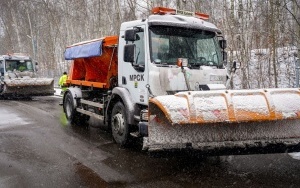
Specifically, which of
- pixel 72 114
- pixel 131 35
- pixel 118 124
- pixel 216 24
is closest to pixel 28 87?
pixel 72 114

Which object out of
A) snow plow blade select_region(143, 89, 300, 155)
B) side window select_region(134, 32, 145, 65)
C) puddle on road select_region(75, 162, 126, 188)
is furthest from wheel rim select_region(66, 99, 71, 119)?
snow plow blade select_region(143, 89, 300, 155)

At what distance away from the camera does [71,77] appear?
9.97 meters

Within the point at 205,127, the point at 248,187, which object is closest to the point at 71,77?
the point at 205,127

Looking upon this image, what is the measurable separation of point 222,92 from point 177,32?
1.95m

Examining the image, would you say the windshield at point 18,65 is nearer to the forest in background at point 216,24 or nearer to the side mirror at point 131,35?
the forest in background at point 216,24

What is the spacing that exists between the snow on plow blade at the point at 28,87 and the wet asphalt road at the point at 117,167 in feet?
32.7

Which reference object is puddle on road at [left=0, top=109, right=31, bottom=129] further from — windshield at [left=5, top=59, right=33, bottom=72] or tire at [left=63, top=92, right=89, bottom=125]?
windshield at [left=5, top=59, right=33, bottom=72]

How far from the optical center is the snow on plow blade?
16.9 m

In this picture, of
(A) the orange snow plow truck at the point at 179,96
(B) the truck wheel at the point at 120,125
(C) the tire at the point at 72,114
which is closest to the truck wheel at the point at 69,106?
(C) the tire at the point at 72,114

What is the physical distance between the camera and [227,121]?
14.3 feet

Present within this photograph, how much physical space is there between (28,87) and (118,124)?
11983mm

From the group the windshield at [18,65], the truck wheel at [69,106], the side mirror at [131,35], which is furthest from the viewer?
the windshield at [18,65]

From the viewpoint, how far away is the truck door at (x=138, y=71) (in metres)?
5.95

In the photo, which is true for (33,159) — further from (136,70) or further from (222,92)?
(222,92)
